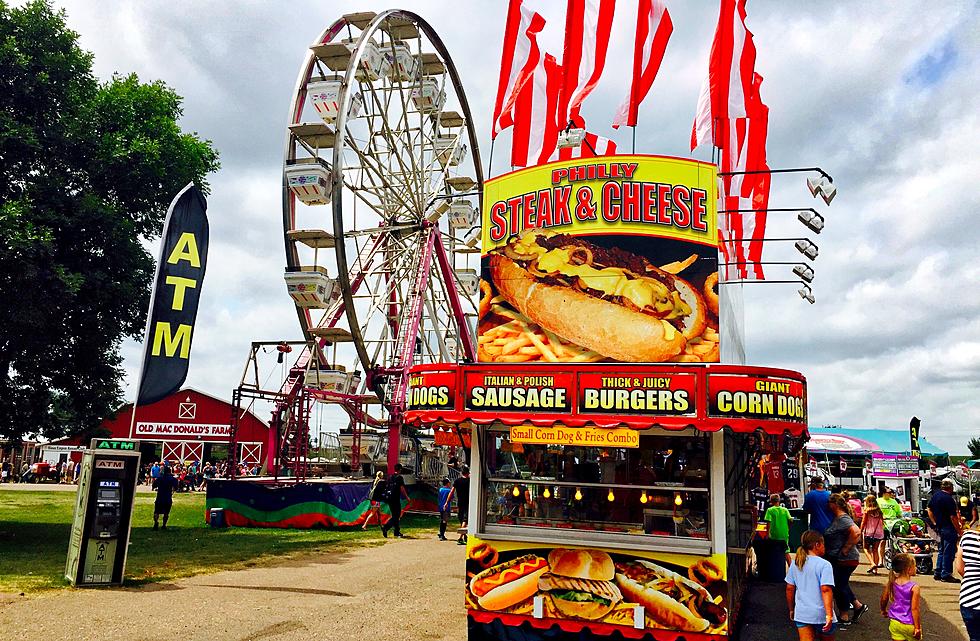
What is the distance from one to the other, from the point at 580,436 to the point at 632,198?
2655 millimetres

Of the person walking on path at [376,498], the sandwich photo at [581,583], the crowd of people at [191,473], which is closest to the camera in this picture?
the sandwich photo at [581,583]

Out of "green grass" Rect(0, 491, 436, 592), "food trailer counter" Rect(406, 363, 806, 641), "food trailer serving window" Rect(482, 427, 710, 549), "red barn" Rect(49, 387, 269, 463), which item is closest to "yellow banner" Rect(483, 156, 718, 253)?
"food trailer counter" Rect(406, 363, 806, 641)

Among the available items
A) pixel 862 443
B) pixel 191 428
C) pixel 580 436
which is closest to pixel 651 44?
pixel 580 436

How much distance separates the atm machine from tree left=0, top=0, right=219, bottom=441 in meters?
4.70

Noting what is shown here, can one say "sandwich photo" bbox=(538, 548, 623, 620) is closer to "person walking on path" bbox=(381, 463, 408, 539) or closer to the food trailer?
the food trailer

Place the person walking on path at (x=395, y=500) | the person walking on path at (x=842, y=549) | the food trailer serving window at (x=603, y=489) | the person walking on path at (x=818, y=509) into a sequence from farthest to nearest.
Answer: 1. the person walking on path at (x=395, y=500)
2. the person walking on path at (x=818, y=509)
3. the person walking on path at (x=842, y=549)
4. the food trailer serving window at (x=603, y=489)

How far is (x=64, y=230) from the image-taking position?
15.8m

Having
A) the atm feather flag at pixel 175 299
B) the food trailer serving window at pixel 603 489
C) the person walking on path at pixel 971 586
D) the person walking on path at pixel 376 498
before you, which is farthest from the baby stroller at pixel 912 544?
the atm feather flag at pixel 175 299

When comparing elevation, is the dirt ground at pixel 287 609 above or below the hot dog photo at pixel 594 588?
below

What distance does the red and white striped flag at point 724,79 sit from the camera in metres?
12.1

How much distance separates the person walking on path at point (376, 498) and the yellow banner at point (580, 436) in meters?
12.0

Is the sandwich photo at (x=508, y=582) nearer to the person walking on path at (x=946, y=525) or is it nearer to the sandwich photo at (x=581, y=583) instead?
the sandwich photo at (x=581, y=583)

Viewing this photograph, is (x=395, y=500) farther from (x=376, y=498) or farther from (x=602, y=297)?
(x=602, y=297)

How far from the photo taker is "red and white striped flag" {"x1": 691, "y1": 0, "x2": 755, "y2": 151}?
12.1 meters
